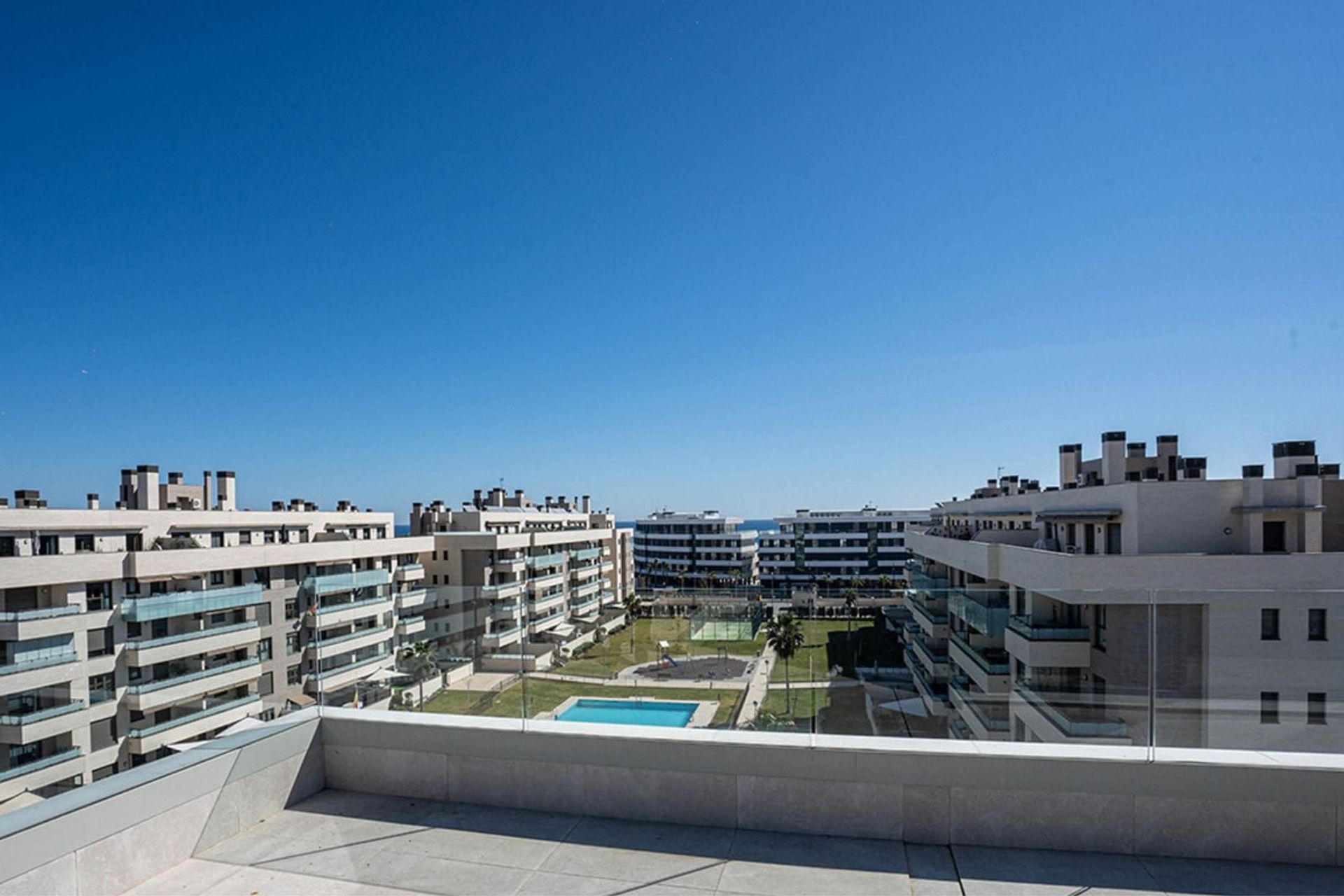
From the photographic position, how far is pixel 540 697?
4254mm

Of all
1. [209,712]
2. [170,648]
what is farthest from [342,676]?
[170,648]

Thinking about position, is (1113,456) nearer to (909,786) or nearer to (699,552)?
(909,786)

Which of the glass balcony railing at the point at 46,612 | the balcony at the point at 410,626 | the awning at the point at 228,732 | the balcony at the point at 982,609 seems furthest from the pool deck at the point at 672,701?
the glass balcony railing at the point at 46,612

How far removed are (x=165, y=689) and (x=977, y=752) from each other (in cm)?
1777

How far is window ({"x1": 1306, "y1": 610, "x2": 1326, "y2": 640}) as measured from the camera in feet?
11.4

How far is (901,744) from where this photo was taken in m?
3.54

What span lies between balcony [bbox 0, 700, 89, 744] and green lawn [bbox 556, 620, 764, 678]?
2744mm

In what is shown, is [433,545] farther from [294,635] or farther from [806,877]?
[806,877]

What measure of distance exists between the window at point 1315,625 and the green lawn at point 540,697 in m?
2.80

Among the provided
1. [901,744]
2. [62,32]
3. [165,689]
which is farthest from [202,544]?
[901,744]

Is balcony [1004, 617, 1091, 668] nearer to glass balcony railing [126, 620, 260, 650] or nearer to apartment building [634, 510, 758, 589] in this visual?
glass balcony railing [126, 620, 260, 650]

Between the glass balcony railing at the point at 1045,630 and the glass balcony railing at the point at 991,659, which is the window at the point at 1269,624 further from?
the glass balcony railing at the point at 991,659

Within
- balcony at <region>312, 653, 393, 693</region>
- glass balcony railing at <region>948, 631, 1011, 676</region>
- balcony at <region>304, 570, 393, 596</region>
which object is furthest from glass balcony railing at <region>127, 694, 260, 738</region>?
Answer: glass balcony railing at <region>948, 631, 1011, 676</region>

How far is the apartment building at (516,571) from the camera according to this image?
4.73 m
